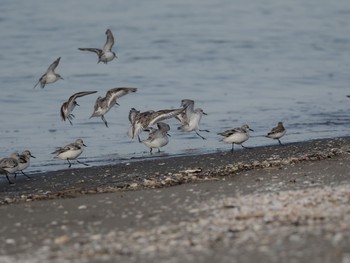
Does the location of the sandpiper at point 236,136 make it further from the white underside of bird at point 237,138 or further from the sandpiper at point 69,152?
the sandpiper at point 69,152

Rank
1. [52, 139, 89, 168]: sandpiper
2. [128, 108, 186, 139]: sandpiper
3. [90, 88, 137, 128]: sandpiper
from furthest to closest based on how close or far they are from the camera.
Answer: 1. [90, 88, 137, 128]: sandpiper
2. [128, 108, 186, 139]: sandpiper
3. [52, 139, 89, 168]: sandpiper

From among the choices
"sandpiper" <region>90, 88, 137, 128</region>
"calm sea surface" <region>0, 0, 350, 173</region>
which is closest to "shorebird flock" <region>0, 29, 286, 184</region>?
"sandpiper" <region>90, 88, 137, 128</region>

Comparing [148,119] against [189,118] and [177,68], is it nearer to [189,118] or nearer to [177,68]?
[189,118]

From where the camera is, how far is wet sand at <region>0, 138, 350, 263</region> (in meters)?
7.52

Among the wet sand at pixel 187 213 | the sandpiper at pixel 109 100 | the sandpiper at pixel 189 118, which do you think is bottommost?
the wet sand at pixel 187 213

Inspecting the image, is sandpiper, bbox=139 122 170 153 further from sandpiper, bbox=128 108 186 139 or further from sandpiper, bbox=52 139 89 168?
sandpiper, bbox=52 139 89 168

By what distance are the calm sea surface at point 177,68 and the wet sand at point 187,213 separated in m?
2.48

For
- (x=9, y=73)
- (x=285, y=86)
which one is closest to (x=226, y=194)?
(x=285, y=86)

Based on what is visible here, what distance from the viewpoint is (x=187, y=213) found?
9.04 meters

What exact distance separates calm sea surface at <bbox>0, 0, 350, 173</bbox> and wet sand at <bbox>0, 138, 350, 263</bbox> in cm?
248

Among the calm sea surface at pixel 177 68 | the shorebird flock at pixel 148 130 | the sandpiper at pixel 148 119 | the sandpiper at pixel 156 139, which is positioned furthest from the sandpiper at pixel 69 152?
the sandpiper at pixel 156 139

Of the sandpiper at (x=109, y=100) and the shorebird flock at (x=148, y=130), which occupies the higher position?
the sandpiper at (x=109, y=100)

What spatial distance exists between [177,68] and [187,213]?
1573 centimetres

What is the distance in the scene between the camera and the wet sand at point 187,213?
7520 millimetres
